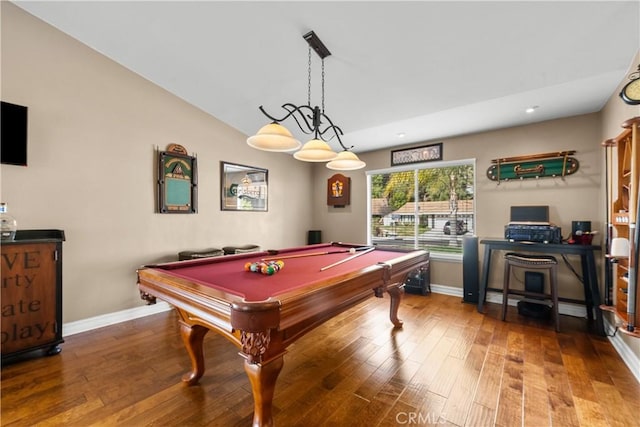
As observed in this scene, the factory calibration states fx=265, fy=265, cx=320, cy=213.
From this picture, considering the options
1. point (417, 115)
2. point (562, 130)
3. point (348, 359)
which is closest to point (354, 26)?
point (417, 115)

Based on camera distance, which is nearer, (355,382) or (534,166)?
(355,382)

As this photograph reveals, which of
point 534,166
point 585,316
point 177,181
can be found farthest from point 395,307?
point 177,181

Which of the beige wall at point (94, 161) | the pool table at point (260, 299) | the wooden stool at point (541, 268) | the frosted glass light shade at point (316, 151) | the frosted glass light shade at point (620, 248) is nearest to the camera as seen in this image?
the pool table at point (260, 299)

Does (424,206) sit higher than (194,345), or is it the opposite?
(424,206)

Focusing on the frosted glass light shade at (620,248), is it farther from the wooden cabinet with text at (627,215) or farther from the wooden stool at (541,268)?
the wooden stool at (541,268)

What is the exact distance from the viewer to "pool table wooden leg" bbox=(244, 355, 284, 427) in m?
1.29

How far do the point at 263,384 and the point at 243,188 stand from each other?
3.59 m

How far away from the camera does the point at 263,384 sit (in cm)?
130

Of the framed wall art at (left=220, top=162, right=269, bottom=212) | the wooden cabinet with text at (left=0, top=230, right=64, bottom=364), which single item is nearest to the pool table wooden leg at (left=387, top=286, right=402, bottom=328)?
the framed wall art at (left=220, top=162, right=269, bottom=212)

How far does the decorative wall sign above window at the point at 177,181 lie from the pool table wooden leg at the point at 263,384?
9.53 feet

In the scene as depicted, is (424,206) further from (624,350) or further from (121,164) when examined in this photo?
(121,164)

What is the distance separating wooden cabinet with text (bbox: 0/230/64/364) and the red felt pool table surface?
4.25 ft

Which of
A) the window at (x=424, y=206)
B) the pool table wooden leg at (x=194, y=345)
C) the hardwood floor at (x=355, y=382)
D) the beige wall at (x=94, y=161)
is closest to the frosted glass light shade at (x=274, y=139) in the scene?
the pool table wooden leg at (x=194, y=345)

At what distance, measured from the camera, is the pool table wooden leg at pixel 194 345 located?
1896 mm
